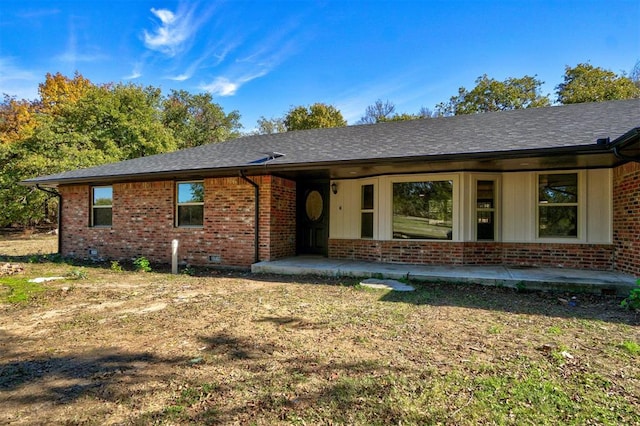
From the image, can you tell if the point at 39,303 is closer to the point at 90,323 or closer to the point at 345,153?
the point at 90,323

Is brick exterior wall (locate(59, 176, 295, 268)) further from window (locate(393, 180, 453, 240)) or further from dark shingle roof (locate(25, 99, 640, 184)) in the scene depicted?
window (locate(393, 180, 453, 240))

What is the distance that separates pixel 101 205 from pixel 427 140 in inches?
382

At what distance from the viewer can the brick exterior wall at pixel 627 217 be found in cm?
610

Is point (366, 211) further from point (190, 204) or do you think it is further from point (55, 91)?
point (55, 91)

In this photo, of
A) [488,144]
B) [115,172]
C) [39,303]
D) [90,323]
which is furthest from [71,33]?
[488,144]

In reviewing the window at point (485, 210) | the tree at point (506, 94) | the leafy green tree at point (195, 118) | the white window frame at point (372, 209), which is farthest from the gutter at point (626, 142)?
the leafy green tree at point (195, 118)

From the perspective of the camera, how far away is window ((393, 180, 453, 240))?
25.8ft

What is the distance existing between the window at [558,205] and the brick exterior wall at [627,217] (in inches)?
26.2

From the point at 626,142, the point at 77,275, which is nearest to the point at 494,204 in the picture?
the point at 626,142

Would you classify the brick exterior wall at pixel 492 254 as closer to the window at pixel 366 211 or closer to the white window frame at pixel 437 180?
the white window frame at pixel 437 180

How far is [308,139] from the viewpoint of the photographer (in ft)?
34.0

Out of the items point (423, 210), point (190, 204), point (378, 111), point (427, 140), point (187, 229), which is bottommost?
point (187, 229)

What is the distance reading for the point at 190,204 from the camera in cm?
930

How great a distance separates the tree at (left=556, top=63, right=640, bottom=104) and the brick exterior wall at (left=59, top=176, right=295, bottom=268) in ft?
65.8
